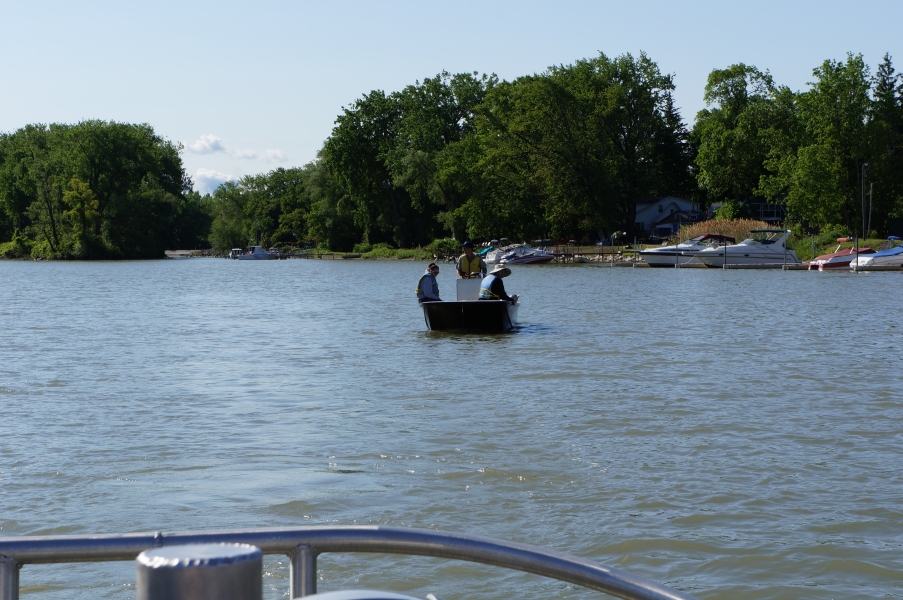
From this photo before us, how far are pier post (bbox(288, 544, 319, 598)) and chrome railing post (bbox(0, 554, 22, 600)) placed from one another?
57 centimetres

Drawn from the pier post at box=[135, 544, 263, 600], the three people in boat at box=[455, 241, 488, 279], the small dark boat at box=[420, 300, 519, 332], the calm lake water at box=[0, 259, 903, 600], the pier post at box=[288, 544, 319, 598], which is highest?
the three people in boat at box=[455, 241, 488, 279]

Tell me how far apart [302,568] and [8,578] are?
61cm

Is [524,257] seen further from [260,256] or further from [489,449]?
[489,449]

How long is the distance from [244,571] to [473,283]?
71.1 ft

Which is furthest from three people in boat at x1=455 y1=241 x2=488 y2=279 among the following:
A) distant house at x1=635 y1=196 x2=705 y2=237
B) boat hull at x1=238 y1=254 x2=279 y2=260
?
boat hull at x1=238 y1=254 x2=279 y2=260

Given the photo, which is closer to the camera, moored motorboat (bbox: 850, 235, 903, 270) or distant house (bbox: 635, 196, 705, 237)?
moored motorboat (bbox: 850, 235, 903, 270)

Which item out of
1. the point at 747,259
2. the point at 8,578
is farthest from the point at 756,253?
the point at 8,578

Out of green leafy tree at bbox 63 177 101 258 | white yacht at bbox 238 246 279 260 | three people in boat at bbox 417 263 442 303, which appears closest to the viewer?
three people in boat at bbox 417 263 442 303

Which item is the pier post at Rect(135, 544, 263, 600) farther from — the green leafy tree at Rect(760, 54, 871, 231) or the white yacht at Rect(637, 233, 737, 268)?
the green leafy tree at Rect(760, 54, 871, 231)

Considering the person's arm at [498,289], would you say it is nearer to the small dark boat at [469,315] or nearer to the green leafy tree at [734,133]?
the small dark boat at [469,315]

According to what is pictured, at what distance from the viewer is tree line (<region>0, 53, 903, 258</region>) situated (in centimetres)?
6900

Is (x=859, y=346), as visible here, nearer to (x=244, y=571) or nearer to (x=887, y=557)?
(x=887, y=557)

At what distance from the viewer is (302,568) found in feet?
7.46

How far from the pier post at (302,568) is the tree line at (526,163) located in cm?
6764
